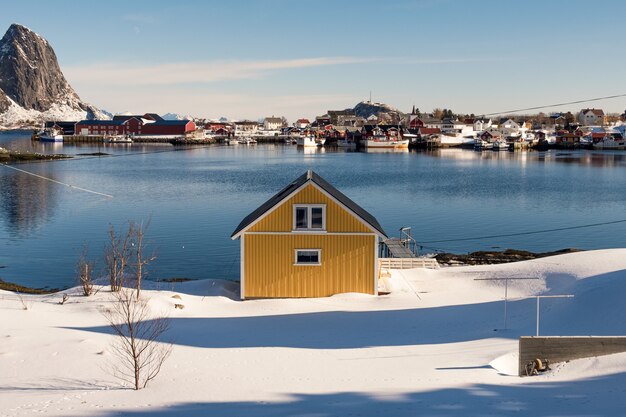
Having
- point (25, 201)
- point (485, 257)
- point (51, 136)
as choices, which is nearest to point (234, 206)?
point (25, 201)

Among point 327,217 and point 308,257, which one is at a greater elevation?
point 327,217

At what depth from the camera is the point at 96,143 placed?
503ft

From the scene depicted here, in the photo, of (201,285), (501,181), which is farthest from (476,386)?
(501,181)

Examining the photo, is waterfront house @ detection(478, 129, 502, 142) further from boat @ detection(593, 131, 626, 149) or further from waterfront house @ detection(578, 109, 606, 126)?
waterfront house @ detection(578, 109, 606, 126)

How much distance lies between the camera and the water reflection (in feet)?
131

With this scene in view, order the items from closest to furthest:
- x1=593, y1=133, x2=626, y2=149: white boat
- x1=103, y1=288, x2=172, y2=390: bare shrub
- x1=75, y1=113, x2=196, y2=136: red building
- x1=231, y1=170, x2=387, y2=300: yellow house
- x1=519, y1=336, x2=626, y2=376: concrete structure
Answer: x1=103, y1=288, x2=172, y2=390: bare shrub, x1=519, y1=336, x2=626, y2=376: concrete structure, x1=231, y1=170, x2=387, y2=300: yellow house, x1=593, y1=133, x2=626, y2=149: white boat, x1=75, y1=113, x2=196, y2=136: red building

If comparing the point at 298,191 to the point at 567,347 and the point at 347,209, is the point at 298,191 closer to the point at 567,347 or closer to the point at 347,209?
the point at 347,209

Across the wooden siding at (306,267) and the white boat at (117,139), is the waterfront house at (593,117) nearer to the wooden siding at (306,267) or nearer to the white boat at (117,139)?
the white boat at (117,139)

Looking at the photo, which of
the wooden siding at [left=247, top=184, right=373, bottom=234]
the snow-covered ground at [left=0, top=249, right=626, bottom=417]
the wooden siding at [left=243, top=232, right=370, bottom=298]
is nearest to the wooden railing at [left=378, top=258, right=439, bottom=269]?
the snow-covered ground at [left=0, top=249, right=626, bottom=417]

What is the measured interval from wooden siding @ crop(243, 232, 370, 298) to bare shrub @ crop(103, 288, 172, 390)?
3.75m

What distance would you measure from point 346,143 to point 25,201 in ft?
362

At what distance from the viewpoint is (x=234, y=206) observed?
47.6 metres

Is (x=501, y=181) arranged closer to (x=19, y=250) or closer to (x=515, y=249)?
(x=515, y=249)

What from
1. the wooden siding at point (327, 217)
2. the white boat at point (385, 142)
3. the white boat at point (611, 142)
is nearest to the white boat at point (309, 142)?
the white boat at point (385, 142)
